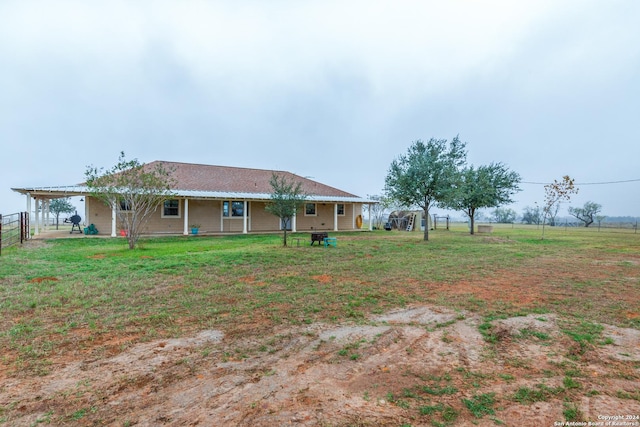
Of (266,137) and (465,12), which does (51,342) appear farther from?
(266,137)

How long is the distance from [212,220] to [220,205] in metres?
1.11

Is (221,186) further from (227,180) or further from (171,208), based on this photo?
(171,208)

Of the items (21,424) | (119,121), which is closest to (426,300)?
(21,424)

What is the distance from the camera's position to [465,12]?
15.7 meters

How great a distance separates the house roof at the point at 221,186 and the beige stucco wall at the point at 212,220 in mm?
968

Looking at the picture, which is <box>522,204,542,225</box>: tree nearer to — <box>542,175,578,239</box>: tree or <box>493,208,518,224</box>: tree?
<box>493,208,518,224</box>: tree

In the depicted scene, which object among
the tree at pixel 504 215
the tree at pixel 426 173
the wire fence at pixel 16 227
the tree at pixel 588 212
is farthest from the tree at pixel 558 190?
the tree at pixel 504 215

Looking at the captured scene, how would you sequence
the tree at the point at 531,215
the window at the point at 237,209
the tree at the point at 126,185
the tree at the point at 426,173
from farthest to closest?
the tree at the point at 531,215 < the window at the point at 237,209 < the tree at the point at 426,173 < the tree at the point at 126,185

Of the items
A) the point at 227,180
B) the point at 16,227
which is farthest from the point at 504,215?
the point at 16,227

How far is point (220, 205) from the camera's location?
66.1 ft

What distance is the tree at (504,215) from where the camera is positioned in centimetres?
6600

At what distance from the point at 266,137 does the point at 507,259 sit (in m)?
28.7

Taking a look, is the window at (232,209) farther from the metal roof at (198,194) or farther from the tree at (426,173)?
Answer: the tree at (426,173)

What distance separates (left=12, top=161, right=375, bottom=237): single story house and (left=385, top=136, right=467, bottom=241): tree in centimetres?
563
